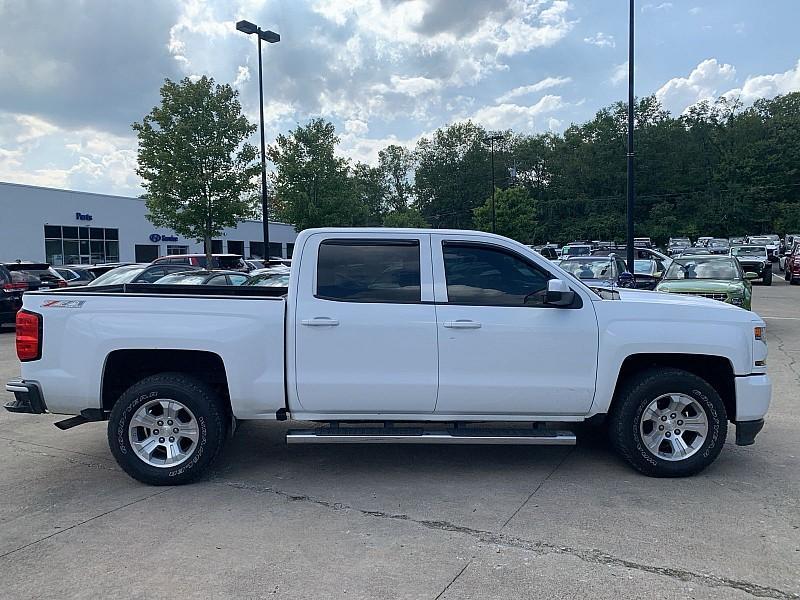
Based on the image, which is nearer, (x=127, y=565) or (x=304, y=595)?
(x=304, y=595)

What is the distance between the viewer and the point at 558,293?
15.9ft

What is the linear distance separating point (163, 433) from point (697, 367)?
4.49 m

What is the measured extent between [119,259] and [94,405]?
38.9 metres

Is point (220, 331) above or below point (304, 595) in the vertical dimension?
above

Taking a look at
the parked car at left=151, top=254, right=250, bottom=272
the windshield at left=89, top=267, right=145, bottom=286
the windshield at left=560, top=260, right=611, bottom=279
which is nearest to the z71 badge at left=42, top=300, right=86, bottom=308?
the windshield at left=89, top=267, right=145, bottom=286

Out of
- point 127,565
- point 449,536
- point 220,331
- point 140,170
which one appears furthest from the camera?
point 140,170

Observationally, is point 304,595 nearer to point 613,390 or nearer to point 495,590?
point 495,590

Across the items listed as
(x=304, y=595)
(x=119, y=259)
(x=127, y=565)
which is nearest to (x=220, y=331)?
(x=127, y=565)

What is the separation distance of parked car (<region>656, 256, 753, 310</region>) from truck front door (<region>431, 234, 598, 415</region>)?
6746 millimetres

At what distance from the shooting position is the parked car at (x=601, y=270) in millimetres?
14898

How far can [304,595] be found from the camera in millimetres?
3422

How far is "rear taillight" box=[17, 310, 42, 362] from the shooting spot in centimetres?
504

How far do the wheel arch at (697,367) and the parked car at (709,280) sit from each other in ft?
19.2

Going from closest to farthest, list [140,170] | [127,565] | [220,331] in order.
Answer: [127,565]
[220,331]
[140,170]
